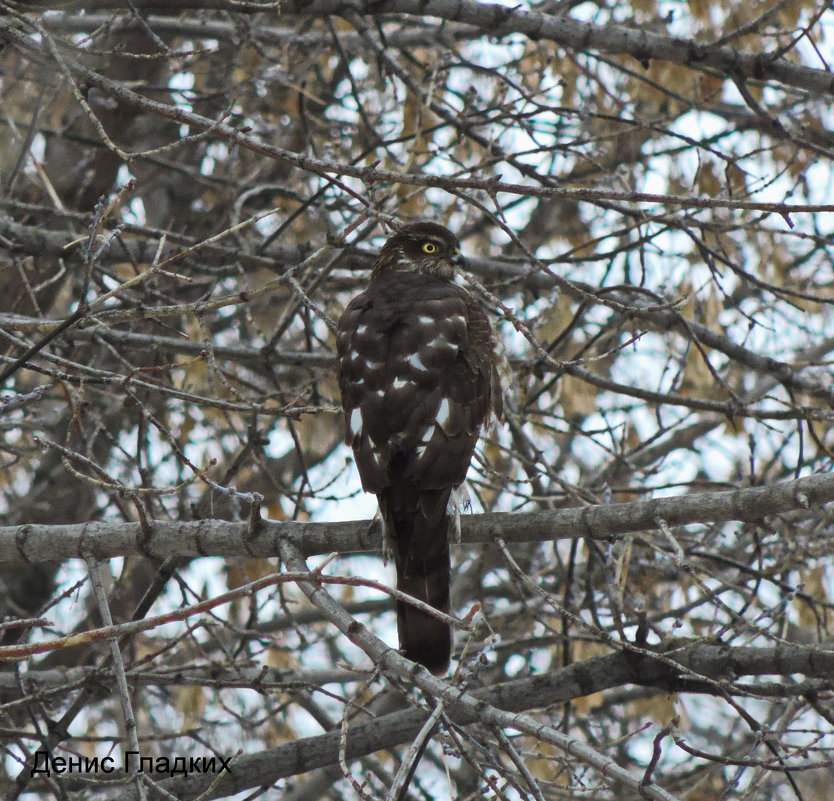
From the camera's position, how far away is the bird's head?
539cm

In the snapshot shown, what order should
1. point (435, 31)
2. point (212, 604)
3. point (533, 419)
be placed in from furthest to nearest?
point (435, 31)
point (533, 419)
point (212, 604)

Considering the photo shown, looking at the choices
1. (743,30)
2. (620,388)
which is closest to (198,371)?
(620,388)

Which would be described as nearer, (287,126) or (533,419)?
(533,419)

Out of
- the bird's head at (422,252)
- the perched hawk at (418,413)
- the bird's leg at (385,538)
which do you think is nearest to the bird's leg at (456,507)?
the perched hawk at (418,413)

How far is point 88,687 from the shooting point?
13.5 ft

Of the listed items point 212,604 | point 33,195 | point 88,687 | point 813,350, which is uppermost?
point 33,195

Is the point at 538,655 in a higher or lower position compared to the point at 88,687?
higher

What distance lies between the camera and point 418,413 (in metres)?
4.20

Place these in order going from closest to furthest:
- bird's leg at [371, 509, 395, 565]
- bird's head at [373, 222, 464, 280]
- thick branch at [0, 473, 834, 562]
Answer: thick branch at [0, 473, 834, 562], bird's leg at [371, 509, 395, 565], bird's head at [373, 222, 464, 280]

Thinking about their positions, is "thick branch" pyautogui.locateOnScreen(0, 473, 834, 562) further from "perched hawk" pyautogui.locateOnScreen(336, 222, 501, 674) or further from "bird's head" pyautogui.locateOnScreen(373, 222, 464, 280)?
"bird's head" pyautogui.locateOnScreen(373, 222, 464, 280)

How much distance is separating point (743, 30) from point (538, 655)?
5074 mm

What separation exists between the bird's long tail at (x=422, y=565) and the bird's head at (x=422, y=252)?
5.54 feet

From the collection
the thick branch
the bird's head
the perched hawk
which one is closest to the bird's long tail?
the perched hawk

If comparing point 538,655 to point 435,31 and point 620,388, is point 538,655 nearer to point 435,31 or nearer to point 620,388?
point 620,388
